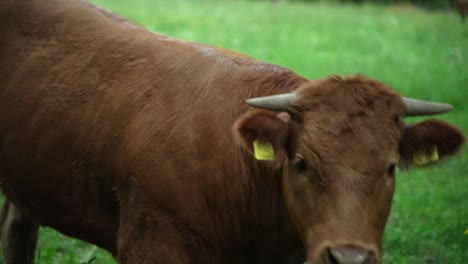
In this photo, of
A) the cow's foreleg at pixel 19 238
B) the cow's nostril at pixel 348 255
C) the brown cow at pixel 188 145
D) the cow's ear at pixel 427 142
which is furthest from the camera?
the cow's foreleg at pixel 19 238

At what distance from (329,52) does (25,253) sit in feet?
35.8

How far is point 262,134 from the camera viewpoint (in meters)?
4.05

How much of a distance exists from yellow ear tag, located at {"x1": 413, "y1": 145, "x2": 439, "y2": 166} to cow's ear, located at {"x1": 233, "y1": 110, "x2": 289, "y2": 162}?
0.66 m

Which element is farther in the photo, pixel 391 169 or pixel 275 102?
pixel 275 102

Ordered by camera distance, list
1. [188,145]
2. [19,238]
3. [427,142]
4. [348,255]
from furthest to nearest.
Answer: [19,238]
[188,145]
[427,142]
[348,255]

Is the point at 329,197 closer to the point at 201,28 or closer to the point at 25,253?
the point at 25,253

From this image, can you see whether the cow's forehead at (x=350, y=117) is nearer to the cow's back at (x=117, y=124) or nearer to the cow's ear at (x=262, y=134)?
the cow's ear at (x=262, y=134)

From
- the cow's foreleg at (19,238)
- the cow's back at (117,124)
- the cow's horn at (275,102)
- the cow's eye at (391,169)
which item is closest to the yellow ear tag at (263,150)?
the cow's horn at (275,102)

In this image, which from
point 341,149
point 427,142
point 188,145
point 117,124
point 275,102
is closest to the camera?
point 341,149

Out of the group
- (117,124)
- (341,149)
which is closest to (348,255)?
(341,149)

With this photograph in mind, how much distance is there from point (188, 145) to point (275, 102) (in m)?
0.57

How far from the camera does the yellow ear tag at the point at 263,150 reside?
4.08 metres

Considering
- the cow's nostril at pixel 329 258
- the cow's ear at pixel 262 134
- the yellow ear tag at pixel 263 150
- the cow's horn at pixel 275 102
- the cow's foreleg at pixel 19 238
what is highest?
the cow's horn at pixel 275 102

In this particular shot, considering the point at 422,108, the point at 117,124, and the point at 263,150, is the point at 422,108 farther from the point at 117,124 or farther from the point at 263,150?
the point at 117,124
